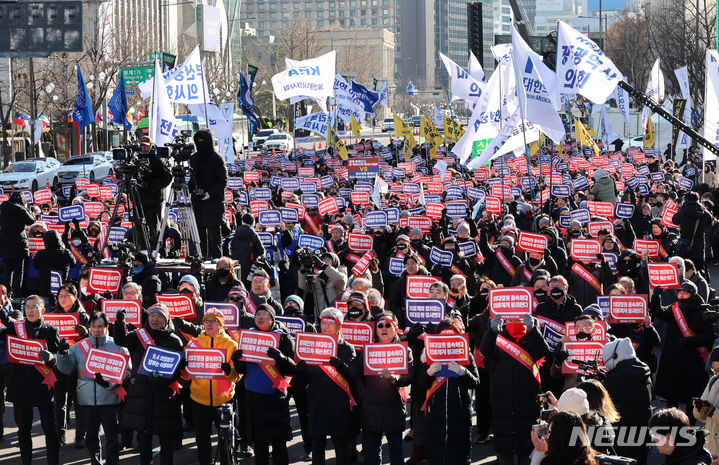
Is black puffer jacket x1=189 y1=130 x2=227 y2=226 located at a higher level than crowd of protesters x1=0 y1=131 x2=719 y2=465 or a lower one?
higher

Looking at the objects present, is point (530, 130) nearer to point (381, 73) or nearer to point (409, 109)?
point (409, 109)

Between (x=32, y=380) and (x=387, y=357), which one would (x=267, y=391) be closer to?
(x=387, y=357)

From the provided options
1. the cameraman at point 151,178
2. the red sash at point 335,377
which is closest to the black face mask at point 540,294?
the red sash at point 335,377

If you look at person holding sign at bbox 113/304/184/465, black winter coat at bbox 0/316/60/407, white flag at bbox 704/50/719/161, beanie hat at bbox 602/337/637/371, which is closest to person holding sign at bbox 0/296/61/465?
black winter coat at bbox 0/316/60/407

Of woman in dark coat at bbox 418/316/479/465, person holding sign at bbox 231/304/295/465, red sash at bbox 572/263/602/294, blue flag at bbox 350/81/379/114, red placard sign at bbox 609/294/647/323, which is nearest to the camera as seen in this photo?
woman in dark coat at bbox 418/316/479/465

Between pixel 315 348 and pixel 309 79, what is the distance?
20256 millimetres

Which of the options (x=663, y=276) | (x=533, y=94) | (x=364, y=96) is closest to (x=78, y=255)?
(x=533, y=94)

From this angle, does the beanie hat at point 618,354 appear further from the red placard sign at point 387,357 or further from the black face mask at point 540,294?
the black face mask at point 540,294

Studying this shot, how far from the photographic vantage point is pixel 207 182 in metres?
15.1

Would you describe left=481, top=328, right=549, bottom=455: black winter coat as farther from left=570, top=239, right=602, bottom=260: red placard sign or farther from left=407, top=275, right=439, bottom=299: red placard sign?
left=570, top=239, right=602, bottom=260: red placard sign

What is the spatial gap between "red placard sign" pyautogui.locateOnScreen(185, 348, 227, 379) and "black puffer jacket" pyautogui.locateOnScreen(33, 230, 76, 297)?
6.35 m

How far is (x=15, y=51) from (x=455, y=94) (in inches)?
540

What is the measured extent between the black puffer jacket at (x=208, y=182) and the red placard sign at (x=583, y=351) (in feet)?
22.6

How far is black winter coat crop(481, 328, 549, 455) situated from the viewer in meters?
9.29
